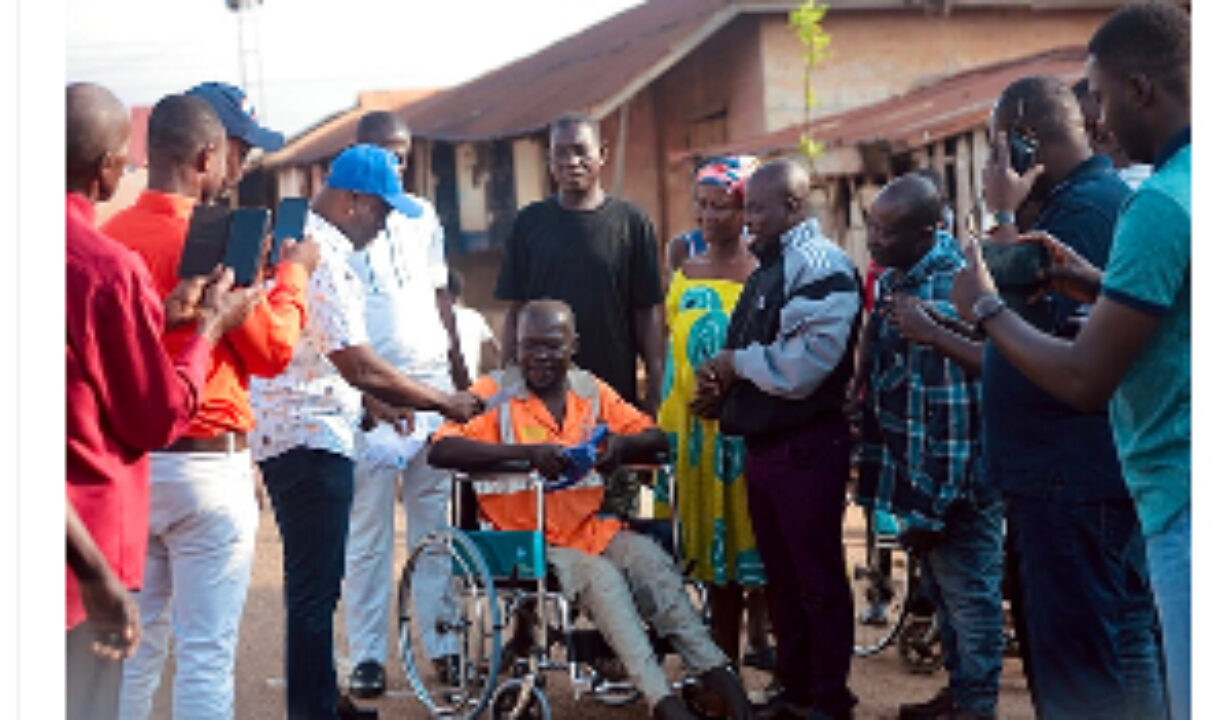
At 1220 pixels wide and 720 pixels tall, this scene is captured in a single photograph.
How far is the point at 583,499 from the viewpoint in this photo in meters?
6.20

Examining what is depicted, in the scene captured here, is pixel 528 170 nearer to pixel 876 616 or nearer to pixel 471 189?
pixel 471 189

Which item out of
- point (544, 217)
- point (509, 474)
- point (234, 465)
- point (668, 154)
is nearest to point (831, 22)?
point (668, 154)

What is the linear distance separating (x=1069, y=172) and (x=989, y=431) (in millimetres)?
728

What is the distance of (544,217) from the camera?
727 centimetres

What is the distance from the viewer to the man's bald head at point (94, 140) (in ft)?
11.6

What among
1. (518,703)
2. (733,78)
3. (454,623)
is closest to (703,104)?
(733,78)

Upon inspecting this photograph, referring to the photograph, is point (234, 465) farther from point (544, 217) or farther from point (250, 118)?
point (544, 217)

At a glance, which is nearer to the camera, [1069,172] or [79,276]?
[79,276]

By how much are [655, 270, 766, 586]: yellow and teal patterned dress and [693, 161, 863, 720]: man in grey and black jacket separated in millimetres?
376

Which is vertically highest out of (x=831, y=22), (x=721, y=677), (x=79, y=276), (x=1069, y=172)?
(x=831, y=22)

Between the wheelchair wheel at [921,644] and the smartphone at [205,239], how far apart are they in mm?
3699

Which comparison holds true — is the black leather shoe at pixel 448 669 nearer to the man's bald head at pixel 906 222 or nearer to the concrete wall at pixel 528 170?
the man's bald head at pixel 906 222

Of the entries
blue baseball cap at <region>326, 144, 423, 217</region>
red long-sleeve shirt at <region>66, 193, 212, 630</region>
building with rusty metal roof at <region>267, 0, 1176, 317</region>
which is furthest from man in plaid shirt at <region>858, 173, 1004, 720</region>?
building with rusty metal roof at <region>267, 0, 1176, 317</region>

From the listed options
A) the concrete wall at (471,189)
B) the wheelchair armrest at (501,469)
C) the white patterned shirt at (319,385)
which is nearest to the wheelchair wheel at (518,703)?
the wheelchair armrest at (501,469)
